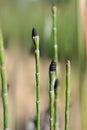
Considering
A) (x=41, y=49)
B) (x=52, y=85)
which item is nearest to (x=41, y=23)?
(x=41, y=49)

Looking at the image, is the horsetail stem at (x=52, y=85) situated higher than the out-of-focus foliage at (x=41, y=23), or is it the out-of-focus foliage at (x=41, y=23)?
the out-of-focus foliage at (x=41, y=23)

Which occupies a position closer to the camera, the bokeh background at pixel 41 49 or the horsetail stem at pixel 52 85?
the horsetail stem at pixel 52 85

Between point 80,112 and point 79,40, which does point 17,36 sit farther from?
point 80,112

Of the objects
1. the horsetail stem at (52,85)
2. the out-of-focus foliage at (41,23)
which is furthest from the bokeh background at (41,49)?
the horsetail stem at (52,85)

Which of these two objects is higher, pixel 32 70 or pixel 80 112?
pixel 32 70

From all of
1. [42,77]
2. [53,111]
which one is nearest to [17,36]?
[42,77]

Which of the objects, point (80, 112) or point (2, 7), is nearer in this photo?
point (2, 7)

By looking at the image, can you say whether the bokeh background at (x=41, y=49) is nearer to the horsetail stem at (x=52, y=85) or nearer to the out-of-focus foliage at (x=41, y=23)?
the out-of-focus foliage at (x=41, y=23)

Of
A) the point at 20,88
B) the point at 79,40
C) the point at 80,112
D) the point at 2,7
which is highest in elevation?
the point at 2,7

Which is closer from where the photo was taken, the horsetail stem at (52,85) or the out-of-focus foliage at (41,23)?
the horsetail stem at (52,85)
